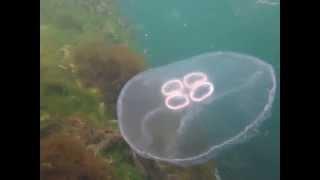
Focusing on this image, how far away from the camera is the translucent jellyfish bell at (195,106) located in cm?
181

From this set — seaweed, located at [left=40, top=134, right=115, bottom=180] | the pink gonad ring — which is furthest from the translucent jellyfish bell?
seaweed, located at [left=40, top=134, right=115, bottom=180]

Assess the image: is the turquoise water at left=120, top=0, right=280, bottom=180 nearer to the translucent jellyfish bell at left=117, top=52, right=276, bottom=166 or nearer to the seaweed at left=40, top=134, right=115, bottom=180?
the translucent jellyfish bell at left=117, top=52, right=276, bottom=166

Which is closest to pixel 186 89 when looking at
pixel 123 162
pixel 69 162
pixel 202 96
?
pixel 202 96

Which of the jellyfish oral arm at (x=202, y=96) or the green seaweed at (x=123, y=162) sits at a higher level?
the jellyfish oral arm at (x=202, y=96)

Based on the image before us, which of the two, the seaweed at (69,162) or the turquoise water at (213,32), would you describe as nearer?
the seaweed at (69,162)

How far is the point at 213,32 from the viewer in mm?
1961

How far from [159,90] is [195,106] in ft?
0.60

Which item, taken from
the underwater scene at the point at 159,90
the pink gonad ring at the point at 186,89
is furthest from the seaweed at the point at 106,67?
the pink gonad ring at the point at 186,89

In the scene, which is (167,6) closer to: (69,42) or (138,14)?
(138,14)

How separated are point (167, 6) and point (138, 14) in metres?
0.15

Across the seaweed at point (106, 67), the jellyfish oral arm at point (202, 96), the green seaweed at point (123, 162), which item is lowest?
the green seaweed at point (123, 162)

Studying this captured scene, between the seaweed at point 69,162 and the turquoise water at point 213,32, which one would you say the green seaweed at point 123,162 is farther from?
the turquoise water at point 213,32
